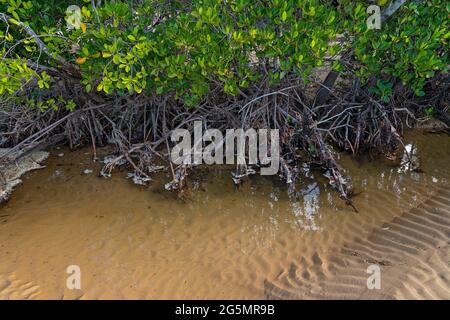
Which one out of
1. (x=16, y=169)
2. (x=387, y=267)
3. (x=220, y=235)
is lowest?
(x=387, y=267)

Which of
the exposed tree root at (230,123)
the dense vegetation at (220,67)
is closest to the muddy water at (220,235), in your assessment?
the exposed tree root at (230,123)

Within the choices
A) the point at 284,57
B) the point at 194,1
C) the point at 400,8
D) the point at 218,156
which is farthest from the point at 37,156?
the point at 400,8

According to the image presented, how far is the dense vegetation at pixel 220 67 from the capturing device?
3916 millimetres

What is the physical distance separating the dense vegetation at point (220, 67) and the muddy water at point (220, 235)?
38 centimetres

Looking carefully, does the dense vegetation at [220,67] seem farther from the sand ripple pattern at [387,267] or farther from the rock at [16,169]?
the sand ripple pattern at [387,267]

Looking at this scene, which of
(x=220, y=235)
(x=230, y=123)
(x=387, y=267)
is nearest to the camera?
(x=387, y=267)

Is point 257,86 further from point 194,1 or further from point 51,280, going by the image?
point 51,280

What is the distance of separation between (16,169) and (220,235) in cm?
252

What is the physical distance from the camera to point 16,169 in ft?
16.3

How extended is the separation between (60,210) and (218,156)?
1743 mm

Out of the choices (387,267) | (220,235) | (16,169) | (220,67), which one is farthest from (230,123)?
(16,169)

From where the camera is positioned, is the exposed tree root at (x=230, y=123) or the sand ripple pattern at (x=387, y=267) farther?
the exposed tree root at (x=230, y=123)

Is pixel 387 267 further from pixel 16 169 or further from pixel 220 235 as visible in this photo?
pixel 16 169

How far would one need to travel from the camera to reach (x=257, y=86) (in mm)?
4801
